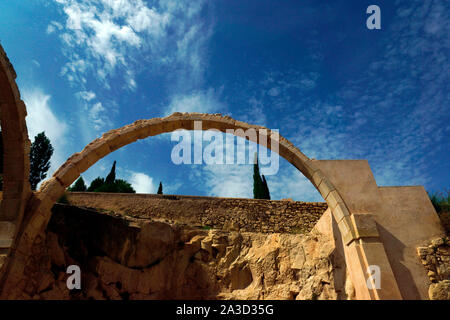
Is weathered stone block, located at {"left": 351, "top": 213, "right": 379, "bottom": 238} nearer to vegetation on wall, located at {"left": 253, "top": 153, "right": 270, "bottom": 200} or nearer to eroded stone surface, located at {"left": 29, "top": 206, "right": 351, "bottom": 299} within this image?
eroded stone surface, located at {"left": 29, "top": 206, "right": 351, "bottom": 299}

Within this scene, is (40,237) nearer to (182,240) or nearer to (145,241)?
(145,241)

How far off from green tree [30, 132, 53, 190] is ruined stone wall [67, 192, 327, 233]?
8.49 metres

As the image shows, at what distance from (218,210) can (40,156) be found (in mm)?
18078

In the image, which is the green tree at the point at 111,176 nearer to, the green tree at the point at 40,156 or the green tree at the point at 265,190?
the green tree at the point at 40,156

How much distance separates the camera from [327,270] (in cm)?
562

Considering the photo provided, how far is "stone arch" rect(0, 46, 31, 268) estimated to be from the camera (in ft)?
15.8

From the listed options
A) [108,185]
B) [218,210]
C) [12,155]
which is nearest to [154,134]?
[12,155]

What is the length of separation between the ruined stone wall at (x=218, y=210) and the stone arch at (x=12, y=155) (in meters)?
9.31

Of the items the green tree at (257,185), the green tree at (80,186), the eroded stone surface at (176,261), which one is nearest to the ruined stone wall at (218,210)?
the eroded stone surface at (176,261)

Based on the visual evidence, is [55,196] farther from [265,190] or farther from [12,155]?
[265,190]

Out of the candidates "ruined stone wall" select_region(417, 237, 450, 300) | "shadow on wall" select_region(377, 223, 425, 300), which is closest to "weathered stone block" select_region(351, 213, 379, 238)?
"shadow on wall" select_region(377, 223, 425, 300)

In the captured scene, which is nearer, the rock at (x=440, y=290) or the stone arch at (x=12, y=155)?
the rock at (x=440, y=290)

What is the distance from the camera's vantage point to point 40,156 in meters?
22.7

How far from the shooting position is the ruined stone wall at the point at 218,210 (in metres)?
14.3
